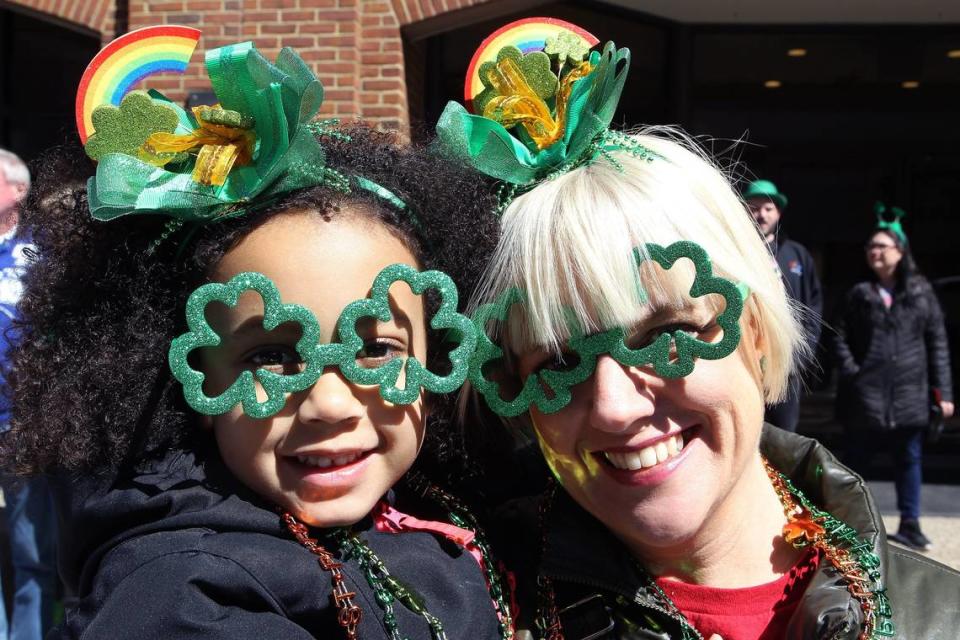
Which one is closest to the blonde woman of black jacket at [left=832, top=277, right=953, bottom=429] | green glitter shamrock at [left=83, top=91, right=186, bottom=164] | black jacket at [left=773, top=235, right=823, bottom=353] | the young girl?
the young girl

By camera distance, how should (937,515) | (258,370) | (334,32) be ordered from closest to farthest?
(258,370) < (334,32) < (937,515)

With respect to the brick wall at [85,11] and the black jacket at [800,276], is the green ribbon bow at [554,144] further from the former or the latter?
the brick wall at [85,11]

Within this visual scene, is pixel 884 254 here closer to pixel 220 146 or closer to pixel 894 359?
pixel 894 359

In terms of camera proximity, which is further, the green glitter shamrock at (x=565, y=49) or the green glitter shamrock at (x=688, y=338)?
the green glitter shamrock at (x=565, y=49)

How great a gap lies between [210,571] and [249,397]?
26 centimetres

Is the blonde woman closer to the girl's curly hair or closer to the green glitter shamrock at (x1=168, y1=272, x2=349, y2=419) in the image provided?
the girl's curly hair

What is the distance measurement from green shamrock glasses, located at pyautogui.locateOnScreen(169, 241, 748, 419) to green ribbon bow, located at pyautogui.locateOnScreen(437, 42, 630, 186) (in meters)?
0.25

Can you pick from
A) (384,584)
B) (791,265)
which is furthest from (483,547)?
(791,265)

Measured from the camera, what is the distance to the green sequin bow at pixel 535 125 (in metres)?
1.69

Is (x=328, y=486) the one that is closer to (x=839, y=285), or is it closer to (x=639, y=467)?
(x=639, y=467)

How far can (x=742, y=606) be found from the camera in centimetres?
167

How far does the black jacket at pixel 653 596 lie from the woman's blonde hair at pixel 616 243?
0.35 m

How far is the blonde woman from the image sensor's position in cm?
155

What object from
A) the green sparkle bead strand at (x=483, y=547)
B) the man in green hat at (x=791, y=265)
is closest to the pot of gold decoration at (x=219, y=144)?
the green sparkle bead strand at (x=483, y=547)
